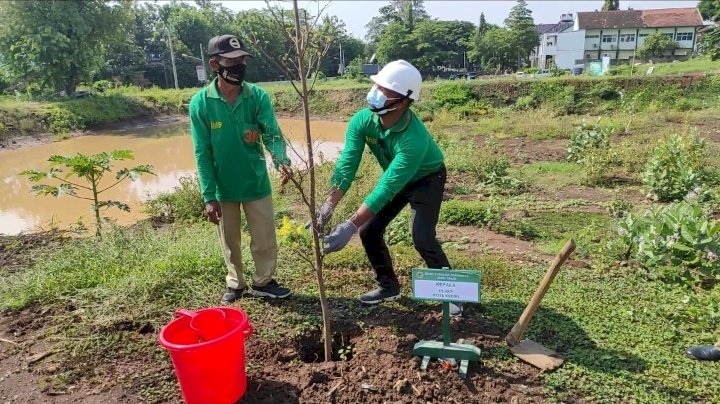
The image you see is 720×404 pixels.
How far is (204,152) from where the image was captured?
335 cm

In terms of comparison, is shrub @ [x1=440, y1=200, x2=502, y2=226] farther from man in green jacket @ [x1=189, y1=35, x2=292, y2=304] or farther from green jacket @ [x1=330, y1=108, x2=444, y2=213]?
man in green jacket @ [x1=189, y1=35, x2=292, y2=304]

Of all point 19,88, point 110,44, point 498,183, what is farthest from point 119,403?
point 19,88

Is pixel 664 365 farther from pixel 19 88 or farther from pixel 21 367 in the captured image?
pixel 19 88

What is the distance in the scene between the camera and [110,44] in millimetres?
24344

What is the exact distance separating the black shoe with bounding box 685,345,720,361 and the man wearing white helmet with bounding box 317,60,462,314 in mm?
1320

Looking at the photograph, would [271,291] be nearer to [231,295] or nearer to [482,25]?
[231,295]

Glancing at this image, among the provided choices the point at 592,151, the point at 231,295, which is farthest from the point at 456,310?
the point at 592,151

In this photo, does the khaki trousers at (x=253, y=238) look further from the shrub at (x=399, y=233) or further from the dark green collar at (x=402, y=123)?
the shrub at (x=399, y=233)

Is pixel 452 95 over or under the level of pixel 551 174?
over

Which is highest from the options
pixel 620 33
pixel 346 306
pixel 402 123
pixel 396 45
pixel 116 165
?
pixel 620 33

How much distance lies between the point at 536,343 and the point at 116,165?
1207 centimetres

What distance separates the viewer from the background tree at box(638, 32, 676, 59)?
42719 mm

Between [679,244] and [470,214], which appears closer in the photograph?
[679,244]

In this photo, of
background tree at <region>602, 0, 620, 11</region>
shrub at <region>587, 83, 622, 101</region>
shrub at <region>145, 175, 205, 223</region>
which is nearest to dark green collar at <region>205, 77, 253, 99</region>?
shrub at <region>145, 175, 205, 223</region>
